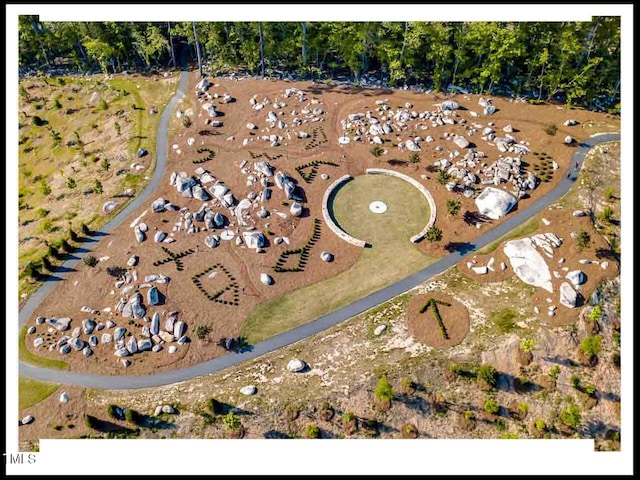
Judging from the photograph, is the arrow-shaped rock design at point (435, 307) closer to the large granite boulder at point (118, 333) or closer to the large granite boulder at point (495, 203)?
the large granite boulder at point (495, 203)

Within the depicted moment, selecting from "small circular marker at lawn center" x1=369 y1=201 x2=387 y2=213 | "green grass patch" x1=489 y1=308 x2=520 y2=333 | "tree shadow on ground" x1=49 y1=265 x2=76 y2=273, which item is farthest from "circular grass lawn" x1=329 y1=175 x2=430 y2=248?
"tree shadow on ground" x1=49 y1=265 x2=76 y2=273

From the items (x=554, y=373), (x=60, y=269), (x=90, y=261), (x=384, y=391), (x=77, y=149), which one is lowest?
(x=554, y=373)

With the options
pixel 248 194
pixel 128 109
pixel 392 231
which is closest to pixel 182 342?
pixel 248 194

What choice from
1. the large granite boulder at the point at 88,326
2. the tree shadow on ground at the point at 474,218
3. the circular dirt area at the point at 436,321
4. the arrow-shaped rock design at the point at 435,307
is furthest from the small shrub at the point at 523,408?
the large granite boulder at the point at 88,326

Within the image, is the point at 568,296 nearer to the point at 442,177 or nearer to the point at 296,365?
the point at 442,177

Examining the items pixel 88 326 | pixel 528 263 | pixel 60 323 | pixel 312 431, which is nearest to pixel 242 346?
pixel 312 431

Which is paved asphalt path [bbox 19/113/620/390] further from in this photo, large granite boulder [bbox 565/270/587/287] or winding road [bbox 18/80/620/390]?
large granite boulder [bbox 565/270/587/287]
